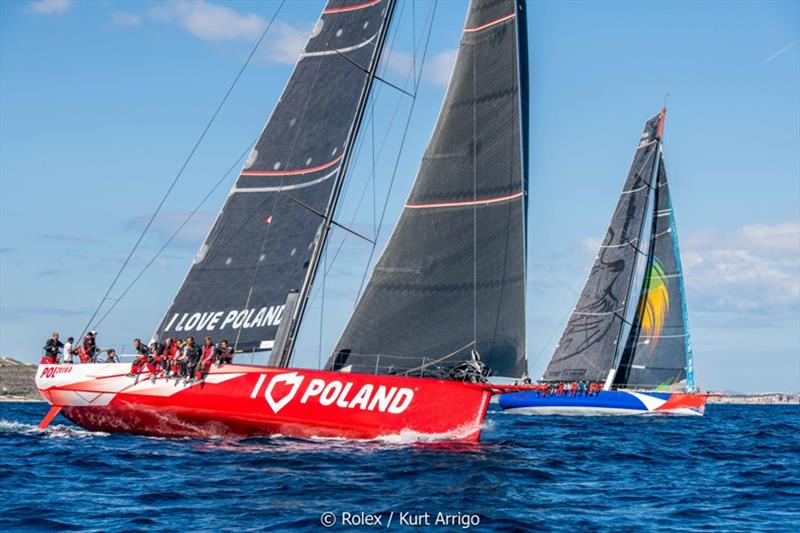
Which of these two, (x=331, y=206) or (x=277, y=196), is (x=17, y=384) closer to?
(x=277, y=196)

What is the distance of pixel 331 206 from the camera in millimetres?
20734

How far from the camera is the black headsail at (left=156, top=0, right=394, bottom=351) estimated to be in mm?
20609

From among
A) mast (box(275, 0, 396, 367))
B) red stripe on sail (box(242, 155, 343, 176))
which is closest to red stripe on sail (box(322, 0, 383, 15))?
mast (box(275, 0, 396, 367))

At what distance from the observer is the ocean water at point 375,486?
474 inches

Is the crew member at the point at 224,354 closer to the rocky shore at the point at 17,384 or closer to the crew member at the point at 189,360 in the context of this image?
the crew member at the point at 189,360

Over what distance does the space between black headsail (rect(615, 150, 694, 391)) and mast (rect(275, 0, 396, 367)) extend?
2719cm

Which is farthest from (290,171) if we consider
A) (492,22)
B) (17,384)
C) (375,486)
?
(17,384)

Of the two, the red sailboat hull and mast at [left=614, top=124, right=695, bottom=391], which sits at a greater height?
mast at [left=614, top=124, right=695, bottom=391]

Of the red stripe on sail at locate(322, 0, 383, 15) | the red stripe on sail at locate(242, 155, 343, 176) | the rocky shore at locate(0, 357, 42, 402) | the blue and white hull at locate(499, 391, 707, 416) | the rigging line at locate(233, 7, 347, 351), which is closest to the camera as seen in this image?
the rigging line at locate(233, 7, 347, 351)

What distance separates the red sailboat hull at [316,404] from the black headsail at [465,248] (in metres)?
1.33

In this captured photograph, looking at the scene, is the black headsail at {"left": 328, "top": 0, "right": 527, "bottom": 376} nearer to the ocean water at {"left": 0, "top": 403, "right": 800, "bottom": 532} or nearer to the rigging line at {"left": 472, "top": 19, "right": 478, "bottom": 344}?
the rigging line at {"left": 472, "top": 19, "right": 478, "bottom": 344}

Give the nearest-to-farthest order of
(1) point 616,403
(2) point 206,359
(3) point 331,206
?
(2) point 206,359
(3) point 331,206
(1) point 616,403

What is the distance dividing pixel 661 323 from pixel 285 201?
28.5 metres

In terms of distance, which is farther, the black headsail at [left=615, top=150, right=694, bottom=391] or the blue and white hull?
the black headsail at [left=615, top=150, right=694, bottom=391]
